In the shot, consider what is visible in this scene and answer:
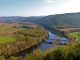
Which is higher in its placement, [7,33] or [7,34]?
[7,34]

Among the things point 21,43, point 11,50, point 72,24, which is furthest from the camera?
point 72,24

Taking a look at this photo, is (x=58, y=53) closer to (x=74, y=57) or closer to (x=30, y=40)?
(x=74, y=57)

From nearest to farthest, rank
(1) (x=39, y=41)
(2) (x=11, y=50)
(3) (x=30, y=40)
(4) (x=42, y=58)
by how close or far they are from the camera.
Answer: (4) (x=42, y=58) → (2) (x=11, y=50) → (3) (x=30, y=40) → (1) (x=39, y=41)

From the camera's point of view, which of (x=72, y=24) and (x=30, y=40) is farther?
(x=72, y=24)

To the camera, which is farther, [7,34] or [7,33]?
[7,33]

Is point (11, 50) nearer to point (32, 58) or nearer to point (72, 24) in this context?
point (32, 58)

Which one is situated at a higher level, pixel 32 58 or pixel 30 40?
pixel 32 58

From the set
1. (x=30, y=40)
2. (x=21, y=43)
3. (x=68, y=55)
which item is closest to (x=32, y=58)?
(x=68, y=55)

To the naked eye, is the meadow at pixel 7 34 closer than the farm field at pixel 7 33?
Yes

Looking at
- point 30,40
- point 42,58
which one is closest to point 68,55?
point 42,58

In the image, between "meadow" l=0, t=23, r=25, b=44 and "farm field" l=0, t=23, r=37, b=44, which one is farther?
"farm field" l=0, t=23, r=37, b=44
